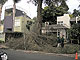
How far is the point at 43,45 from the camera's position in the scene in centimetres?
1491

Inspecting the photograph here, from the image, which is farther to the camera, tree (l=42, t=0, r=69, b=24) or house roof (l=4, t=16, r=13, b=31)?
tree (l=42, t=0, r=69, b=24)

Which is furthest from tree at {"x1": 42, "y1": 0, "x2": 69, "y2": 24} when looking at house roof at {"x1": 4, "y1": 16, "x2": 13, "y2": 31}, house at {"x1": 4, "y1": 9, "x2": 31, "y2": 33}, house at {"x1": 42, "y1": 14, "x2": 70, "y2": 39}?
house roof at {"x1": 4, "y1": 16, "x2": 13, "y2": 31}

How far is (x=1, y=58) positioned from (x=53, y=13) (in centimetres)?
3188

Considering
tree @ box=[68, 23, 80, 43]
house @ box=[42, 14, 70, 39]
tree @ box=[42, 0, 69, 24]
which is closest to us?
tree @ box=[68, 23, 80, 43]

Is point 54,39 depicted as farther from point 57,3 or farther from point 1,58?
point 1,58

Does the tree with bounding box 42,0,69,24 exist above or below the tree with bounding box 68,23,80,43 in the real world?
above

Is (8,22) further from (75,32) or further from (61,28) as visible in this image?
(75,32)

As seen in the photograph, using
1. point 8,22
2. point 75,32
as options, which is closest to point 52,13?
point 8,22

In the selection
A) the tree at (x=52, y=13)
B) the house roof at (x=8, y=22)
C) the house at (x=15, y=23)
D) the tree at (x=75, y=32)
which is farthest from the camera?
the tree at (x=52, y=13)

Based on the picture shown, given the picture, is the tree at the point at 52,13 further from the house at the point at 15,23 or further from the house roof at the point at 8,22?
the house roof at the point at 8,22

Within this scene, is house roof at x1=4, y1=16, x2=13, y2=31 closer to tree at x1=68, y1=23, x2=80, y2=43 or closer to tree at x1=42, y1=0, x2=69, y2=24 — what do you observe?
tree at x1=42, y1=0, x2=69, y2=24

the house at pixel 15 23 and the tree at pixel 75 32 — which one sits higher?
the house at pixel 15 23

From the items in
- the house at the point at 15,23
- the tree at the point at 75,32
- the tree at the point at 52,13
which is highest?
the tree at the point at 52,13

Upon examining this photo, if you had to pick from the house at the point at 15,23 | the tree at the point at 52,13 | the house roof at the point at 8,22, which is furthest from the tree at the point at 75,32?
the house roof at the point at 8,22
